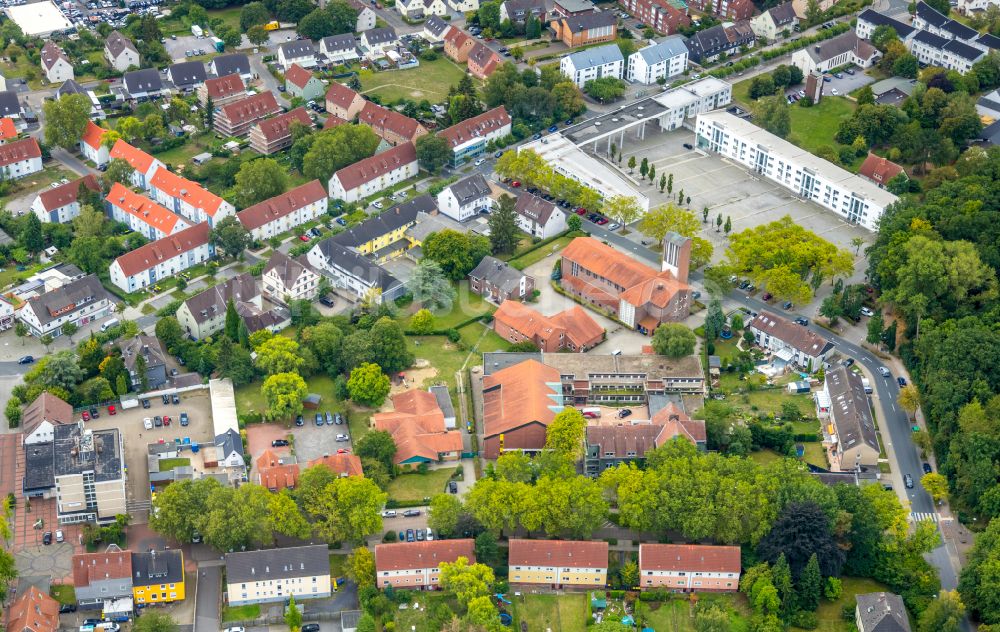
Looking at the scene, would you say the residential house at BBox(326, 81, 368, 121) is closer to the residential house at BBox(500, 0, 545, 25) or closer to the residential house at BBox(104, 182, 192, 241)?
the residential house at BBox(104, 182, 192, 241)

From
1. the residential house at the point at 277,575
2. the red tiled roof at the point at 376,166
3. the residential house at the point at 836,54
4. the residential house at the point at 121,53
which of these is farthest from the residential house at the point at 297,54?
the residential house at the point at 277,575

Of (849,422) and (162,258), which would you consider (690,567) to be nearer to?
(849,422)

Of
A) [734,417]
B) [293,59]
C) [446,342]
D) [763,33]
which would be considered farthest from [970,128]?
[293,59]

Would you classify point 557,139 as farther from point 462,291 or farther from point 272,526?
point 272,526

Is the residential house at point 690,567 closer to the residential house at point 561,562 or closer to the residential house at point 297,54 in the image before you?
the residential house at point 561,562

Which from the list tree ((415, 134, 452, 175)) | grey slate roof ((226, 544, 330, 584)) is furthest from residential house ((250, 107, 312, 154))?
grey slate roof ((226, 544, 330, 584))

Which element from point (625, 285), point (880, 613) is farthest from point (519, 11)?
point (880, 613)

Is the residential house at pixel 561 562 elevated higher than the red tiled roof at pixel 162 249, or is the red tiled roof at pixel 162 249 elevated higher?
the red tiled roof at pixel 162 249
